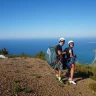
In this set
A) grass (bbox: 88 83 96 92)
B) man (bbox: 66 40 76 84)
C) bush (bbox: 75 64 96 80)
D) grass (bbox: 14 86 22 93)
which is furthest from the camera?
bush (bbox: 75 64 96 80)

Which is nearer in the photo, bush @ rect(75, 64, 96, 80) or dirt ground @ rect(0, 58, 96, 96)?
dirt ground @ rect(0, 58, 96, 96)

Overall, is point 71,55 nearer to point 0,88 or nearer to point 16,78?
point 16,78

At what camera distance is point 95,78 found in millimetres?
9961

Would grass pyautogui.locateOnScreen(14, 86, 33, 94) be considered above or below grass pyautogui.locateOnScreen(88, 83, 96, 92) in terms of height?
above

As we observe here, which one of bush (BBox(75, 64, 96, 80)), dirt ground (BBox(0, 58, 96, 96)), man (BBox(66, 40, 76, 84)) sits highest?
man (BBox(66, 40, 76, 84))

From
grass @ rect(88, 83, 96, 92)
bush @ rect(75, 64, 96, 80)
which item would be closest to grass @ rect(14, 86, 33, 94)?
grass @ rect(88, 83, 96, 92)

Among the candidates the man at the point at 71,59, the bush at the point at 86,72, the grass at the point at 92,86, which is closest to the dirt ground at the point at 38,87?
the grass at the point at 92,86

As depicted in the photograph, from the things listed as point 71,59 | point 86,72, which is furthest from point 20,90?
point 86,72

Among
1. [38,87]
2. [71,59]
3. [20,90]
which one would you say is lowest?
[38,87]

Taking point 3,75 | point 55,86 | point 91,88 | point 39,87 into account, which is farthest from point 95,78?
point 3,75

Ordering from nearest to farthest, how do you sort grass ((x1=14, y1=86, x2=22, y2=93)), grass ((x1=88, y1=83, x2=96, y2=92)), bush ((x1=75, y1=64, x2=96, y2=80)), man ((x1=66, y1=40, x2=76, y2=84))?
grass ((x1=14, y1=86, x2=22, y2=93))
grass ((x1=88, y1=83, x2=96, y2=92))
man ((x1=66, y1=40, x2=76, y2=84))
bush ((x1=75, y1=64, x2=96, y2=80))

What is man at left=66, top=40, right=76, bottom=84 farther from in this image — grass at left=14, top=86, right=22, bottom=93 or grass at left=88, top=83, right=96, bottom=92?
grass at left=14, top=86, right=22, bottom=93

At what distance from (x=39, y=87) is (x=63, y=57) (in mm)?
1973

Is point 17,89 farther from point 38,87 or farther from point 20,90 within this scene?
point 38,87
